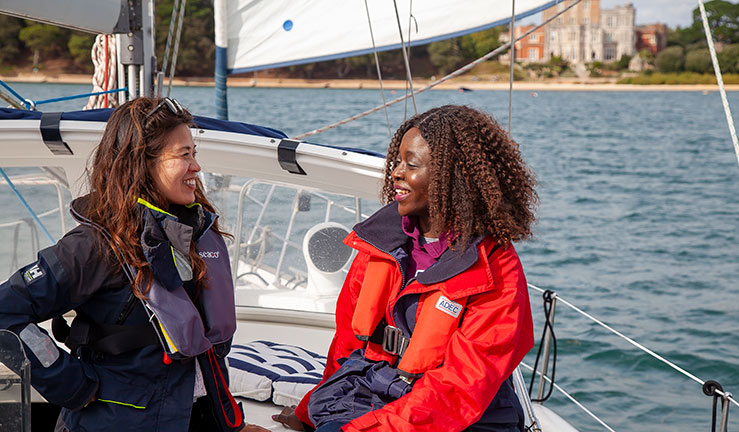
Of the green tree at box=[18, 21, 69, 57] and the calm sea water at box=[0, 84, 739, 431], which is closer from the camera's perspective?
the calm sea water at box=[0, 84, 739, 431]

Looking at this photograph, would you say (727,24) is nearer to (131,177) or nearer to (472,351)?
(472,351)

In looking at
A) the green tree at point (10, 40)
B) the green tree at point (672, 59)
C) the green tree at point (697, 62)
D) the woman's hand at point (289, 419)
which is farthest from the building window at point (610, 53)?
the woman's hand at point (289, 419)

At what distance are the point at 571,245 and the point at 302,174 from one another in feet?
34.1

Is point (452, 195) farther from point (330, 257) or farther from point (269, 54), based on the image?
point (269, 54)

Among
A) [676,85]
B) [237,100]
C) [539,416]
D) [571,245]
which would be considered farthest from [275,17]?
[676,85]

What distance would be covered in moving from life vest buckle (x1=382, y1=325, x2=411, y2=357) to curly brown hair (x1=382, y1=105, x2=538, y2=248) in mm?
266

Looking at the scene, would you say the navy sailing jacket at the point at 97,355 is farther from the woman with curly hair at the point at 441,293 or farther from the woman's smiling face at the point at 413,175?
the woman's smiling face at the point at 413,175

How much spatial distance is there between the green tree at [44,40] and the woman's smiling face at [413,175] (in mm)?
10388

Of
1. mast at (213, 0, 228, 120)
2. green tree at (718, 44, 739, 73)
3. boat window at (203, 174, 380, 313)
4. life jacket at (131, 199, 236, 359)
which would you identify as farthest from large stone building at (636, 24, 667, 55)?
life jacket at (131, 199, 236, 359)

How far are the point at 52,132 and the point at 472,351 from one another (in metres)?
1.63

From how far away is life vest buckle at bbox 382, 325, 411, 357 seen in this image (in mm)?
1996

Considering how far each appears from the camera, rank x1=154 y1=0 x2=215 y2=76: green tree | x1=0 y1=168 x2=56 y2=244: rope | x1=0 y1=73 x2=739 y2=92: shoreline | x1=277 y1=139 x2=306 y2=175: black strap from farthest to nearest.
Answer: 1. x1=0 y1=73 x2=739 y2=92: shoreline
2. x1=154 y1=0 x2=215 y2=76: green tree
3. x1=0 y1=168 x2=56 y2=244: rope
4. x1=277 y1=139 x2=306 y2=175: black strap

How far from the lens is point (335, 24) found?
4.88 meters

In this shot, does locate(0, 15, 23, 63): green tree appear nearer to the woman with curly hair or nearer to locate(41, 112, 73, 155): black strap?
locate(41, 112, 73, 155): black strap
